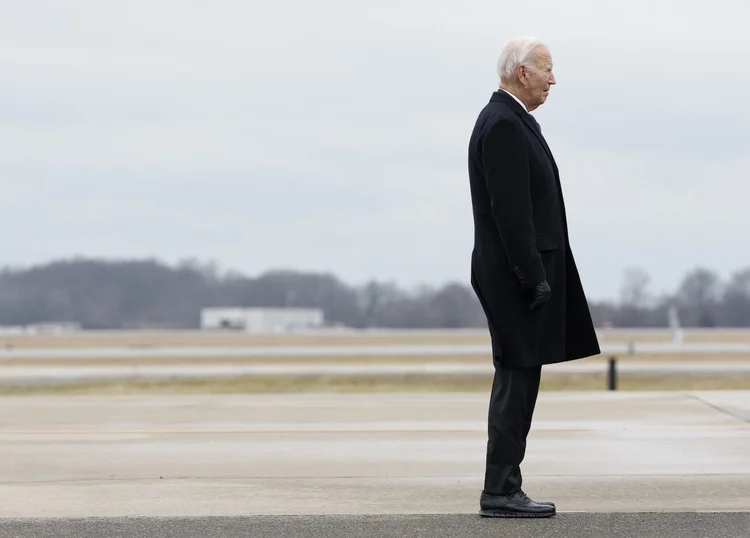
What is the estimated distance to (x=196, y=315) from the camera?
136 metres

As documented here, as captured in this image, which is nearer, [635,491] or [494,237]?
[494,237]

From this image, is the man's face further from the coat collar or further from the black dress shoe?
the black dress shoe

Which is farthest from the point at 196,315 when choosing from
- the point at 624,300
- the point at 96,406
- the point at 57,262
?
the point at 96,406

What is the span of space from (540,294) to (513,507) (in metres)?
0.85

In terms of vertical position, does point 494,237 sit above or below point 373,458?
above

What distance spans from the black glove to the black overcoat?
0.02 metres

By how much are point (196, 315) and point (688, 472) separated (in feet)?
434

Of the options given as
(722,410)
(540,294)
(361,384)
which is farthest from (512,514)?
(361,384)

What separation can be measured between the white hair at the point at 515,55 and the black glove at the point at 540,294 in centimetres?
85

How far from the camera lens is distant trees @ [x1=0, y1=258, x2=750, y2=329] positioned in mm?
128375

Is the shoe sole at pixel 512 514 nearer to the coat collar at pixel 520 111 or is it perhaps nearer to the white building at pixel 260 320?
the coat collar at pixel 520 111

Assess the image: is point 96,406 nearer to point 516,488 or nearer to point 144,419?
point 144,419

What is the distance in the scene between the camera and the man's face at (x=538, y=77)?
4.81m

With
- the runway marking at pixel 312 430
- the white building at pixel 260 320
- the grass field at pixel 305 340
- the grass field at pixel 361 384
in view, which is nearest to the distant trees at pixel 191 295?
the white building at pixel 260 320
